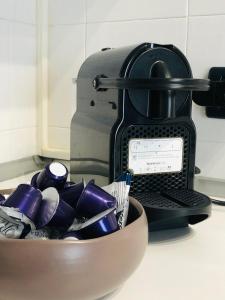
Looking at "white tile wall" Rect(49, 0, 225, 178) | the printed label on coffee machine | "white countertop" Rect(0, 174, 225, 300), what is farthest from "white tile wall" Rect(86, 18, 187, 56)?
"white countertop" Rect(0, 174, 225, 300)

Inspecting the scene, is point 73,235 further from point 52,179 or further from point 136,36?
point 136,36

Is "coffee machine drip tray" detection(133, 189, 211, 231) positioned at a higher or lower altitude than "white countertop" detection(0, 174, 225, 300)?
higher

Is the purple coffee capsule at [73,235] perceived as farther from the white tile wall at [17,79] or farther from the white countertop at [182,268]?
the white tile wall at [17,79]

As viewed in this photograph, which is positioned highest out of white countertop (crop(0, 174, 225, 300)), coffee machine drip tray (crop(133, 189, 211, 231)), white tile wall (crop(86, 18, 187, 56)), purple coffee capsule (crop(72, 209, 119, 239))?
white tile wall (crop(86, 18, 187, 56))

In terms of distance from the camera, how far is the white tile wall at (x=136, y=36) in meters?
0.87

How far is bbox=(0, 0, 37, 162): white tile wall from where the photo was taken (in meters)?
0.96

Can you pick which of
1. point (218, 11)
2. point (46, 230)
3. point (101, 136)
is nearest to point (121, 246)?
point (46, 230)

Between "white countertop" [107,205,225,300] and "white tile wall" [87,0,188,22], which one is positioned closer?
"white countertop" [107,205,225,300]

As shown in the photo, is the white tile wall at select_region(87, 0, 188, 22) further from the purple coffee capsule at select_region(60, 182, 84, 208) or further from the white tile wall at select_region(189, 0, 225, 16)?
the purple coffee capsule at select_region(60, 182, 84, 208)

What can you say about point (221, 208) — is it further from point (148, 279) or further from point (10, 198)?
point (10, 198)

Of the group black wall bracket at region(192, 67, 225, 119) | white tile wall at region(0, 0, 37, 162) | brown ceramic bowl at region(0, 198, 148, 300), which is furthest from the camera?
white tile wall at region(0, 0, 37, 162)

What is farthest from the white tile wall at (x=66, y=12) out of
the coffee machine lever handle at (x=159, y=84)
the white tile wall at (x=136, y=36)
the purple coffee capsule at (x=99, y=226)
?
the purple coffee capsule at (x=99, y=226)

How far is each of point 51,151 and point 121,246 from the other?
694mm

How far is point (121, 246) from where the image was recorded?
1.32ft
